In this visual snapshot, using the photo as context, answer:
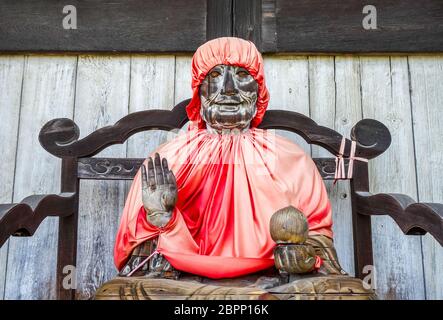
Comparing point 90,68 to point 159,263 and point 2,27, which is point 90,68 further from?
point 159,263

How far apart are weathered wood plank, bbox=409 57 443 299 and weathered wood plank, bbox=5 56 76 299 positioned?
1269mm

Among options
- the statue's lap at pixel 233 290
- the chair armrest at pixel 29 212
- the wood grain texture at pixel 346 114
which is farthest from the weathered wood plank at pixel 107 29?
the statue's lap at pixel 233 290

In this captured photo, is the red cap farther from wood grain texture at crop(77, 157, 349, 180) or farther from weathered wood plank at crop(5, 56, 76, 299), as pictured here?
weathered wood plank at crop(5, 56, 76, 299)

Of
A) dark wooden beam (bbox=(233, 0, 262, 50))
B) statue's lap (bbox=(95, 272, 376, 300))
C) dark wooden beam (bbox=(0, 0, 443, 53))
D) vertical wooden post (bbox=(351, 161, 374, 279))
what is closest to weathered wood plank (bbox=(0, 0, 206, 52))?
dark wooden beam (bbox=(0, 0, 443, 53))

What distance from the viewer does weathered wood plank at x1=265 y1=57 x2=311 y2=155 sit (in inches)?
102

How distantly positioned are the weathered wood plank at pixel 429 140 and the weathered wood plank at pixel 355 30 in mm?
89

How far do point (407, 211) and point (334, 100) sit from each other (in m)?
0.82

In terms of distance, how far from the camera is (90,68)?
262 centimetres

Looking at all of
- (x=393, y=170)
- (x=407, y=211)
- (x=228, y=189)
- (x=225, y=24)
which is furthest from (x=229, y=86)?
(x=393, y=170)

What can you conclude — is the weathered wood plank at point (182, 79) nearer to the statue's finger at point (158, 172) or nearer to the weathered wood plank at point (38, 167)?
the weathered wood plank at point (38, 167)

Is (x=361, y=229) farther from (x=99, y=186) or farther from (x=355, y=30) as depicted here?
(x=99, y=186)

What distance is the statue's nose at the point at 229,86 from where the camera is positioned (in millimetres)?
2102
